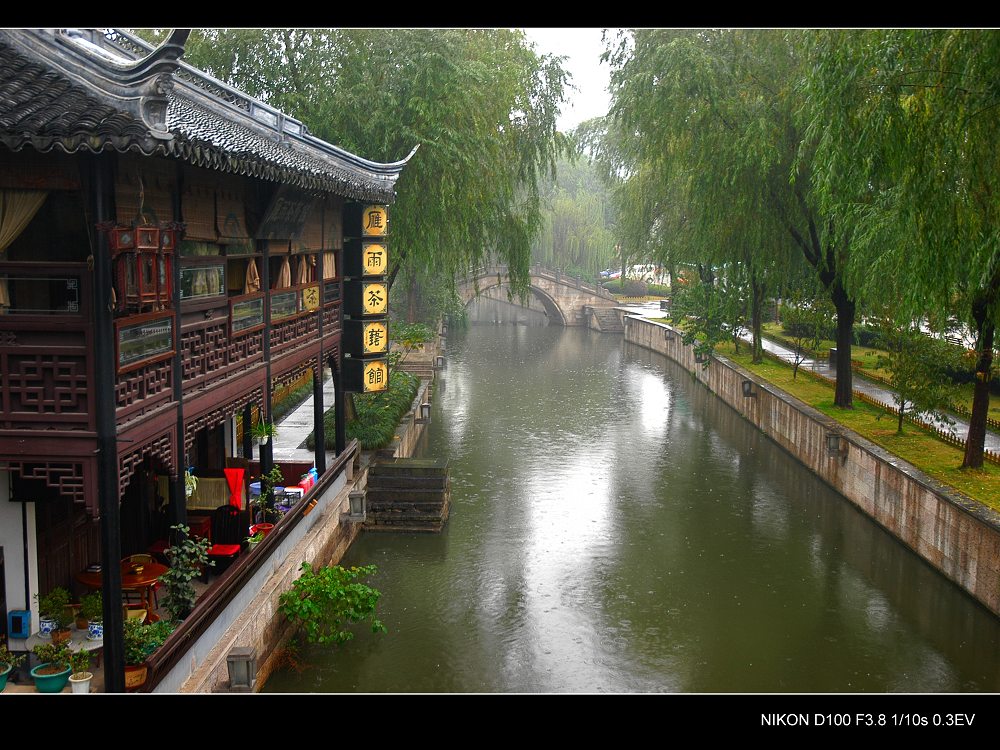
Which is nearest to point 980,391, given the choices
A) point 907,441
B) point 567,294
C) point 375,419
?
point 907,441

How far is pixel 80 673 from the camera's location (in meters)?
8.28

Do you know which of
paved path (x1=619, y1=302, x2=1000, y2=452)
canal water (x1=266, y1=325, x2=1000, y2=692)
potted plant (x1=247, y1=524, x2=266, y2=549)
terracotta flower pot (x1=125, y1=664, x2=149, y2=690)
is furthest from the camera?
paved path (x1=619, y1=302, x2=1000, y2=452)

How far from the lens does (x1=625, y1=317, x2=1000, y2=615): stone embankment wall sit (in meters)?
13.6

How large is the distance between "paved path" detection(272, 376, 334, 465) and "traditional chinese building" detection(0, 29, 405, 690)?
511 cm

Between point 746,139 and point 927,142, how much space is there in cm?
924

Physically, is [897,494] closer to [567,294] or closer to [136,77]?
[136,77]

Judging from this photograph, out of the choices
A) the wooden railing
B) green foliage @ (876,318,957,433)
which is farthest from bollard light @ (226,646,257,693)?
green foliage @ (876,318,957,433)

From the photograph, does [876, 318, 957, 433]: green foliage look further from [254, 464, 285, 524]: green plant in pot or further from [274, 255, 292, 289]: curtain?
[254, 464, 285, 524]: green plant in pot

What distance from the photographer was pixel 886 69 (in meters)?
12.1

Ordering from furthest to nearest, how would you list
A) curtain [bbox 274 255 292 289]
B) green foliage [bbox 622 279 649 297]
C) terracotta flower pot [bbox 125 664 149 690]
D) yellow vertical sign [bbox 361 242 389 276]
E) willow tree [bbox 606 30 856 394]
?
green foliage [bbox 622 279 649 297]
willow tree [bbox 606 30 856 394]
yellow vertical sign [bbox 361 242 389 276]
curtain [bbox 274 255 292 289]
terracotta flower pot [bbox 125 664 149 690]

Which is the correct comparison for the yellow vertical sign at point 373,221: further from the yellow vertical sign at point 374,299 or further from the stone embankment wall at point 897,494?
the stone embankment wall at point 897,494

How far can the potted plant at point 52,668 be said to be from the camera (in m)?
8.19

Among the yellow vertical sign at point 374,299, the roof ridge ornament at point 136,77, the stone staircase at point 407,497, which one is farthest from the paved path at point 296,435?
the roof ridge ornament at point 136,77

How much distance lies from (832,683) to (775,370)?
60.0 ft
